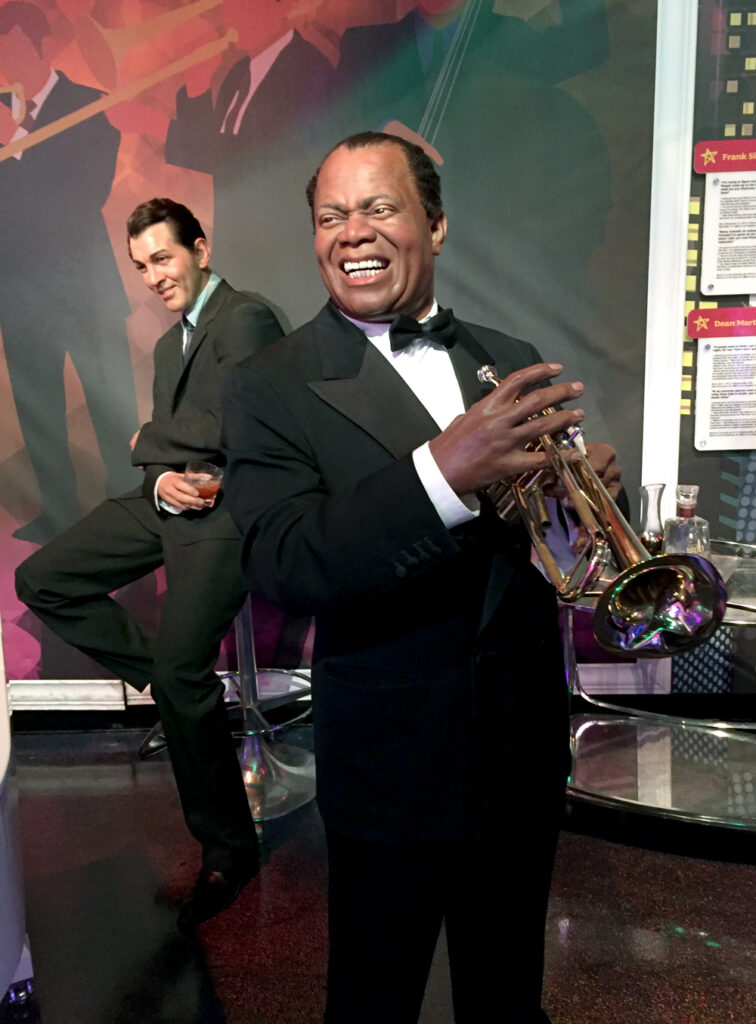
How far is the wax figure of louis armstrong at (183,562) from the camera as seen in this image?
111 inches

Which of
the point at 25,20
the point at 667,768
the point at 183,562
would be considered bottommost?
the point at 667,768

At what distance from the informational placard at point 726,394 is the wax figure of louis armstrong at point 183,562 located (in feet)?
5.93

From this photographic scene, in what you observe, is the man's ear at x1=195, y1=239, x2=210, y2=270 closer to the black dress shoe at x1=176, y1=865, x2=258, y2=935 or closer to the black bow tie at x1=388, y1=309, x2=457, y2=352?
the black bow tie at x1=388, y1=309, x2=457, y2=352

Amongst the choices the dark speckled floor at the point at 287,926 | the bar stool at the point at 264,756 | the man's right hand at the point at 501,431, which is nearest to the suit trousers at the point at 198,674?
the dark speckled floor at the point at 287,926

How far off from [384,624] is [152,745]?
2.61 m

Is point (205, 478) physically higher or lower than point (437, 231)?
lower

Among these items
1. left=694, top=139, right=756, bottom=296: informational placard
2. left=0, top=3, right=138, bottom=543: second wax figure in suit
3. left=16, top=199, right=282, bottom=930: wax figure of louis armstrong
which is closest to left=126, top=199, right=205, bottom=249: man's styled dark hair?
left=16, top=199, right=282, bottom=930: wax figure of louis armstrong

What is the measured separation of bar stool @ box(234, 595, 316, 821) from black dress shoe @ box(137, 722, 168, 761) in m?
0.41

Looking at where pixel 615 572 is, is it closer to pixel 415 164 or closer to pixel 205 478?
pixel 415 164

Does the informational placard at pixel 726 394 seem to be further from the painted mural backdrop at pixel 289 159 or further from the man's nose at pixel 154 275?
the man's nose at pixel 154 275

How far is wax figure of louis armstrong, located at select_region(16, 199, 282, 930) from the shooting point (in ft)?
9.21

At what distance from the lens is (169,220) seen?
10.2ft

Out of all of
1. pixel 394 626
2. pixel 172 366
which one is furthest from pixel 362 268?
pixel 172 366

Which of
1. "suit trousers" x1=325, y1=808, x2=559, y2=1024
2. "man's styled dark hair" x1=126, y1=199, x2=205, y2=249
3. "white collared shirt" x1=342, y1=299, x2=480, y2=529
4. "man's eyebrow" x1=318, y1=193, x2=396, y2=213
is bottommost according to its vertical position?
"suit trousers" x1=325, y1=808, x2=559, y2=1024
